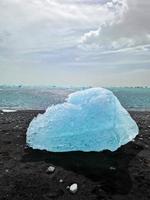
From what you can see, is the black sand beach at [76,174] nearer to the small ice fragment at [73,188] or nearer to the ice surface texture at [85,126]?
the small ice fragment at [73,188]

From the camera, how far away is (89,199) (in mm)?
7266

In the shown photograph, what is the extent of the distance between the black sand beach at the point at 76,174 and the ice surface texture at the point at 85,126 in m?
0.35

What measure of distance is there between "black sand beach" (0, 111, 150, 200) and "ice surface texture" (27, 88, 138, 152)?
348 millimetres

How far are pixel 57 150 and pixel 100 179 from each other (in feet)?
5.77

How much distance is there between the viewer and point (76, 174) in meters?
8.29

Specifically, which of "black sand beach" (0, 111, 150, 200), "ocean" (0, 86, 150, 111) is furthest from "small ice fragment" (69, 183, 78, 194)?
"ocean" (0, 86, 150, 111)

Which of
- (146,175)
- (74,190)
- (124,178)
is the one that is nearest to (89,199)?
(74,190)

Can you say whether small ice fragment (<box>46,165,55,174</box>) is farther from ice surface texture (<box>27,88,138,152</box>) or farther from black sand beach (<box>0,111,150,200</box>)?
ice surface texture (<box>27,88,138,152</box>)

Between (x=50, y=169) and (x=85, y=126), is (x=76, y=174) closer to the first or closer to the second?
(x=50, y=169)

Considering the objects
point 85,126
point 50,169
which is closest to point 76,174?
point 50,169

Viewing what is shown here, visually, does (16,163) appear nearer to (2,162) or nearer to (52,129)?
(2,162)

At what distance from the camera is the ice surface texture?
9.23 metres

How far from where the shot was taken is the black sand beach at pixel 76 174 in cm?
746

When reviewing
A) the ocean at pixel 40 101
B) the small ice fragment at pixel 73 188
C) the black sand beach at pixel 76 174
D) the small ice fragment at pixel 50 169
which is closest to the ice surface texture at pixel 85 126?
the black sand beach at pixel 76 174
